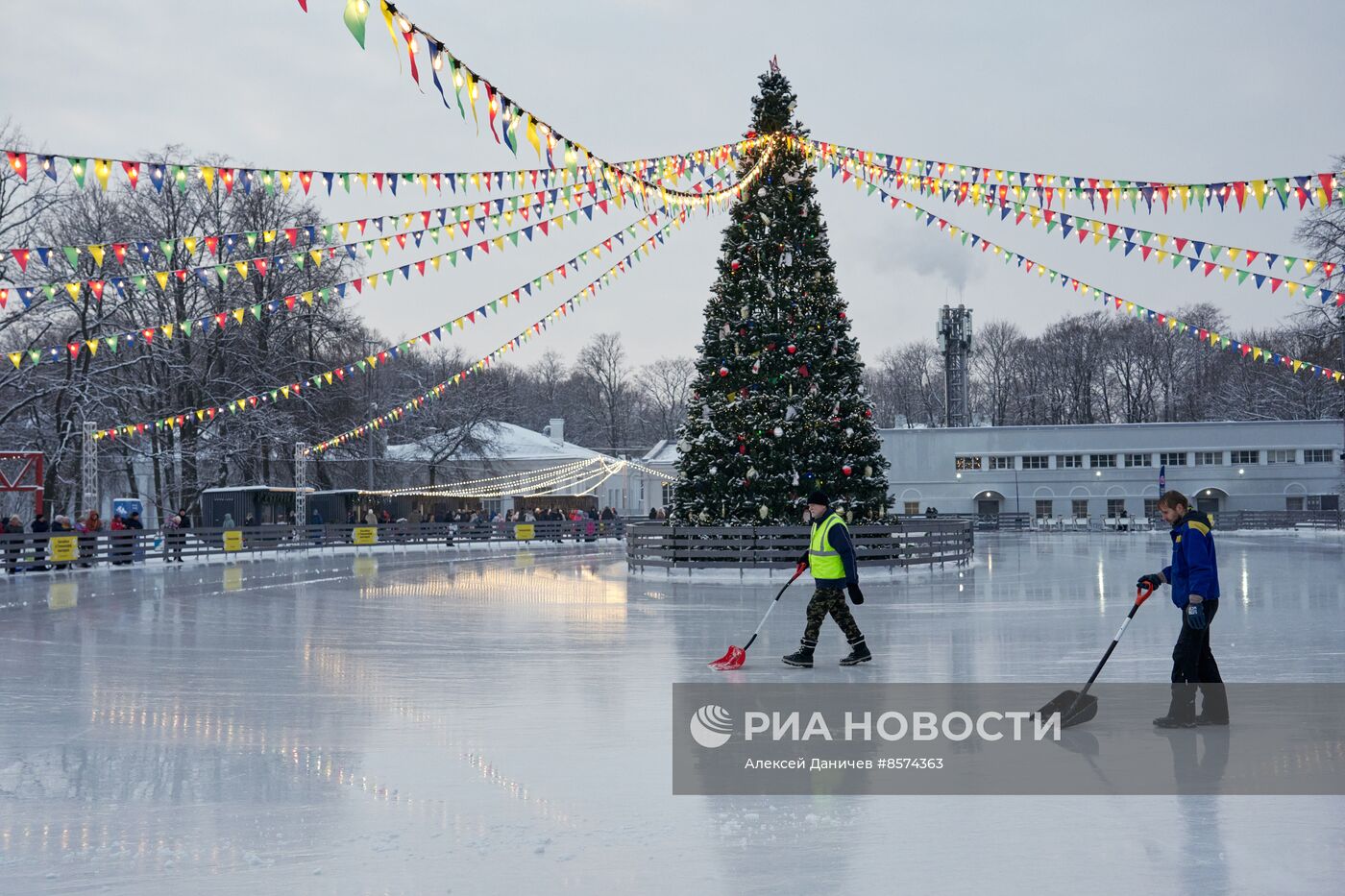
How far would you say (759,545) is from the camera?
998 inches

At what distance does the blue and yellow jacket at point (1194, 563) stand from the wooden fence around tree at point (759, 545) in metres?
16.2

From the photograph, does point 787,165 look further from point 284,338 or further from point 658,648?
point 284,338

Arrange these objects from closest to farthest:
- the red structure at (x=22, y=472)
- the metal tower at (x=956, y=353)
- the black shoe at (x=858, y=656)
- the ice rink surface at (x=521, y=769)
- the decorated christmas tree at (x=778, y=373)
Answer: the ice rink surface at (x=521, y=769), the black shoe at (x=858, y=656), the decorated christmas tree at (x=778, y=373), the red structure at (x=22, y=472), the metal tower at (x=956, y=353)

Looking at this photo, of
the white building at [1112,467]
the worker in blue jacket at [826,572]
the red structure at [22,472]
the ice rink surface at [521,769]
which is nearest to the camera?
the ice rink surface at [521,769]

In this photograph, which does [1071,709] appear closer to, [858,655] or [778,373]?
[858,655]

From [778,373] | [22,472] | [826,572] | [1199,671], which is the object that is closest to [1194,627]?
[1199,671]

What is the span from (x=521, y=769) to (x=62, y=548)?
89.6 ft

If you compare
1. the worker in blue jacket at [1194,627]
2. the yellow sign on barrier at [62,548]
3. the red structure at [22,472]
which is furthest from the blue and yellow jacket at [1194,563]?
the red structure at [22,472]

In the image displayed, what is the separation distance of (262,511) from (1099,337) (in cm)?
6088

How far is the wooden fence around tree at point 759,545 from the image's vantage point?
82.4 feet

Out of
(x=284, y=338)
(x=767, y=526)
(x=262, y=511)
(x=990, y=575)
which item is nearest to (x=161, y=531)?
(x=262, y=511)

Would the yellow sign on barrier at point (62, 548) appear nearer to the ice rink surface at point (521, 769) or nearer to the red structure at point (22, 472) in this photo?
the red structure at point (22, 472)

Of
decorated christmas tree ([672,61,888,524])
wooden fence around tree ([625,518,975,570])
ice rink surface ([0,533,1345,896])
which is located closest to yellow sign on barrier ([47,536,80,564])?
wooden fence around tree ([625,518,975,570])

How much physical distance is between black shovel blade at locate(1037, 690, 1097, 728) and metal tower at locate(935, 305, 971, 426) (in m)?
69.0
